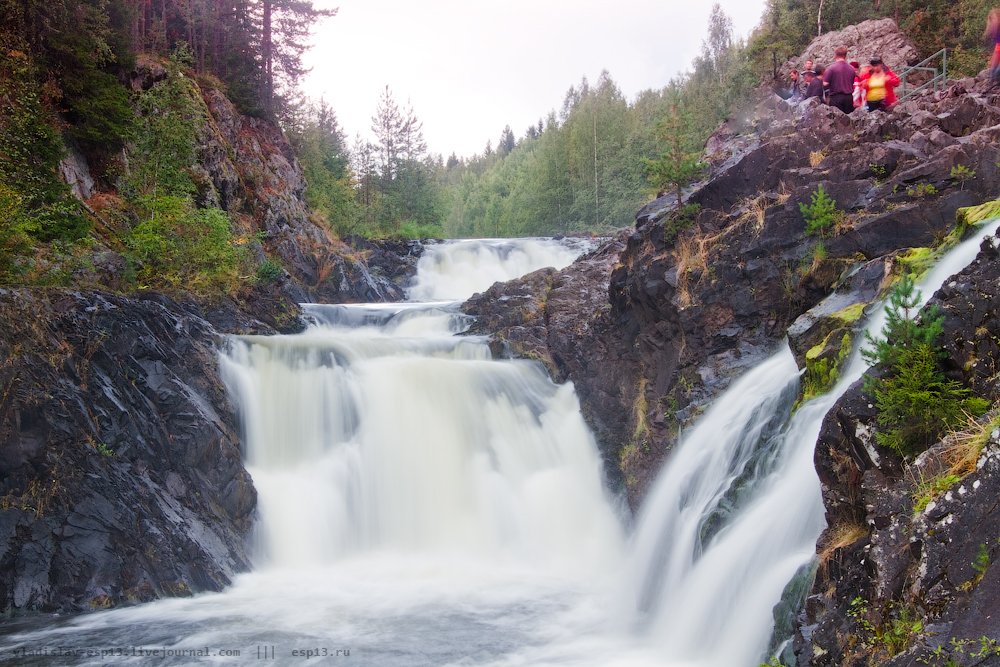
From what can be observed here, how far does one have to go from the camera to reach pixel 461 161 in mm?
153875

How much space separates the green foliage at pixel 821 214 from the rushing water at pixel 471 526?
1.88 metres

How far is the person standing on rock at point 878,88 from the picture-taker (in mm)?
13555

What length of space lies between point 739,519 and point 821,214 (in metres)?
4.69

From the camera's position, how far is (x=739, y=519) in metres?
7.39

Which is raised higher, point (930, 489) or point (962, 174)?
point (962, 174)

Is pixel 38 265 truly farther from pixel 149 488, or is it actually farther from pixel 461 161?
pixel 461 161

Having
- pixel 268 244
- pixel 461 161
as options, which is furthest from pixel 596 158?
pixel 461 161

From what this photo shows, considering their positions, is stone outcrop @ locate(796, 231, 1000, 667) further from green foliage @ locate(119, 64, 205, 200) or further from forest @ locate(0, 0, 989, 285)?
green foliage @ locate(119, 64, 205, 200)

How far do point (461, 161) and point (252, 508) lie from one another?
147885 millimetres

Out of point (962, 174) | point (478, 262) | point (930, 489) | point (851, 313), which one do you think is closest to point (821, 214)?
point (962, 174)

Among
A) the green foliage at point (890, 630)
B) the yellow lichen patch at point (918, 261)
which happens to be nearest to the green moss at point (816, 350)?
the yellow lichen patch at point (918, 261)

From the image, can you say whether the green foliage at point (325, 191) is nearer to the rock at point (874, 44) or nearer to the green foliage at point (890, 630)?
the rock at point (874, 44)

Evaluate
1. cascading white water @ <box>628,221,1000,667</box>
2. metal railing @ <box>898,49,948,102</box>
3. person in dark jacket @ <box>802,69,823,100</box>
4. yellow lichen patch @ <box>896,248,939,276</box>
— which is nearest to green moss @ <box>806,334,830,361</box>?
cascading white water @ <box>628,221,1000,667</box>

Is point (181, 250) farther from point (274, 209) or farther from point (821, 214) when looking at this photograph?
point (821, 214)
